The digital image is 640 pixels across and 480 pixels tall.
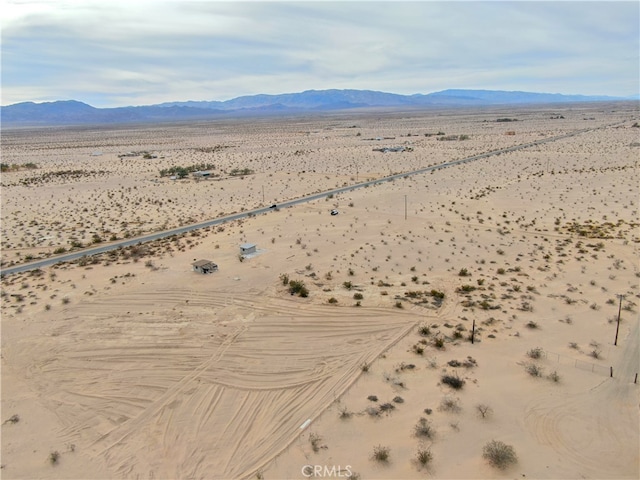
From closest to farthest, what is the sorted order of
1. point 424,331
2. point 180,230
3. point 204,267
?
1. point 424,331
2. point 204,267
3. point 180,230

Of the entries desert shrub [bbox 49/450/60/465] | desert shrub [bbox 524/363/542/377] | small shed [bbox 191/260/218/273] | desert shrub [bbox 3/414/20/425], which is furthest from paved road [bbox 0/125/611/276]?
desert shrub [bbox 524/363/542/377]

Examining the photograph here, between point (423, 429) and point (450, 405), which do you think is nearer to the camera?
point (423, 429)

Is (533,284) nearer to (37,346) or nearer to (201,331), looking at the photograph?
(201,331)

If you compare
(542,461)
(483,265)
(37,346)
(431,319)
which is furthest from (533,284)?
(37,346)

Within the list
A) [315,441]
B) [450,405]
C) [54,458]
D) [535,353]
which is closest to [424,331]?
[535,353]

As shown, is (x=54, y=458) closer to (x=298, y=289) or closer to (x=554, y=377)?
(x=298, y=289)

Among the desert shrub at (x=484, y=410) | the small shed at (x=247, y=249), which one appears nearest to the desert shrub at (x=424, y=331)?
the desert shrub at (x=484, y=410)

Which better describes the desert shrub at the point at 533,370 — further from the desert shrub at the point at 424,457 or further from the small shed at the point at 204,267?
the small shed at the point at 204,267
